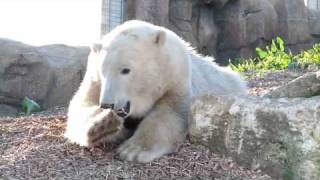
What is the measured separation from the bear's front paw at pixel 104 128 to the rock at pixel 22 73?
13.9ft

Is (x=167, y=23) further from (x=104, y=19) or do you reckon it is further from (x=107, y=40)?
(x=107, y=40)

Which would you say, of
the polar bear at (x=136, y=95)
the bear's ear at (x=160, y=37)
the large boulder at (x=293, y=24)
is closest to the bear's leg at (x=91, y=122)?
the polar bear at (x=136, y=95)

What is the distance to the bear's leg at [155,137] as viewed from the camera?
3.07m

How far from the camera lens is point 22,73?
7.20 m

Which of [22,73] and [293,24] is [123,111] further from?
[293,24]

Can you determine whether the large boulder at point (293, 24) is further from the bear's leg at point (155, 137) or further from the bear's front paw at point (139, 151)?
the bear's front paw at point (139, 151)

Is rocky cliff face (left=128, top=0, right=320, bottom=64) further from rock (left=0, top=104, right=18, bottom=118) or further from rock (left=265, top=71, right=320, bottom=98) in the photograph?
rock (left=265, top=71, right=320, bottom=98)

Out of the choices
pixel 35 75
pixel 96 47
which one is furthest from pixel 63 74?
pixel 96 47

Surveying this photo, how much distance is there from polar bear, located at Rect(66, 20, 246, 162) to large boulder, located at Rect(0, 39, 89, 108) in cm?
371

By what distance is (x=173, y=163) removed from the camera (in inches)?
120

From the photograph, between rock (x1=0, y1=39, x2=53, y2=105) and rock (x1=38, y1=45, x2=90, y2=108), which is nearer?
rock (x1=0, y1=39, x2=53, y2=105)

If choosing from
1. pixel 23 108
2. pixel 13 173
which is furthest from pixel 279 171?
pixel 23 108

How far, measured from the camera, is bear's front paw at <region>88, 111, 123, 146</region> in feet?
9.49

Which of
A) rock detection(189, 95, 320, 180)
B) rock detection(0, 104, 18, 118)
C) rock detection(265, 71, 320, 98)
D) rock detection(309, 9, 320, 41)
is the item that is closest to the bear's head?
rock detection(189, 95, 320, 180)
